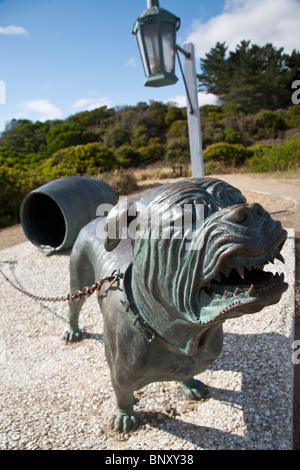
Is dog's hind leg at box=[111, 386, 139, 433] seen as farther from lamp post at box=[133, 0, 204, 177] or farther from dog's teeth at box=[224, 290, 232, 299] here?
lamp post at box=[133, 0, 204, 177]

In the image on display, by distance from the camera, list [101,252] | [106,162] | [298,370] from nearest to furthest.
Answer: [101,252], [298,370], [106,162]

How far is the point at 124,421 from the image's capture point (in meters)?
2.09

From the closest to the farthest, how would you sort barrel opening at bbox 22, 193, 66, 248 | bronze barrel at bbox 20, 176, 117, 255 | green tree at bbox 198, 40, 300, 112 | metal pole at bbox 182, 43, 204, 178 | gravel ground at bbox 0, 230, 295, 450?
gravel ground at bbox 0, 230, 295, 450
metal pole at bbox 182, 43, 204, 178
bronze barrel at bbox 20, 176, 117, 255
barrel opening at bbox 22, 193, 66, 248
green tree at bbox 198, 40, 300, 112

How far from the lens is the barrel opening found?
6.18 m

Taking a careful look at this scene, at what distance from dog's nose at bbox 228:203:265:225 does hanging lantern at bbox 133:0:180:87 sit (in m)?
3.03

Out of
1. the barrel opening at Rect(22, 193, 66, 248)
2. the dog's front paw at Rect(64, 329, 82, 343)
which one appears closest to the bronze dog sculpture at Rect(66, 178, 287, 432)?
the dog's front paw at Rect(64, 329, 82, 343)

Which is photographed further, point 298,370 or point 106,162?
point 106,162

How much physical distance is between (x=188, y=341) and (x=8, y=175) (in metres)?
10.4

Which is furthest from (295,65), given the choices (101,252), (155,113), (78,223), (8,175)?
(101,252)

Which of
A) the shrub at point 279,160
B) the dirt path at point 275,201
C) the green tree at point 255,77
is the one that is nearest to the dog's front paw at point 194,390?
the dirt path at point 275,201

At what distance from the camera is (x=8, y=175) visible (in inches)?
410

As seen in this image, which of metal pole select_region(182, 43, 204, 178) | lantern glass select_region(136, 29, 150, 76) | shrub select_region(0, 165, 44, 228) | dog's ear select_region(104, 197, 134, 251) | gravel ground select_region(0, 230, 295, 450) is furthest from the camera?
shrub select_region(0, 165, 44, 228)

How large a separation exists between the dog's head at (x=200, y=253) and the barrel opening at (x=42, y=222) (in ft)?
16.9
